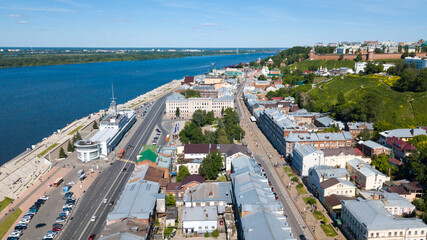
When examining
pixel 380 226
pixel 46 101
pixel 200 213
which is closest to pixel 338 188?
pixel 380 226

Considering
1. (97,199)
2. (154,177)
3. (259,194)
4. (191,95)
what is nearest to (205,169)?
(154,177)

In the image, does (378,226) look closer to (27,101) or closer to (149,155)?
(149,155)

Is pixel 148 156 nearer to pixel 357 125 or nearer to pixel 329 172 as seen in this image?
pixel 329 172

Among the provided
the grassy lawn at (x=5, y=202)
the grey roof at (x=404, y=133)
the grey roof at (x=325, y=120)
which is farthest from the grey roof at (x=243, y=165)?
the grassy lawn at (x=5, y=202)

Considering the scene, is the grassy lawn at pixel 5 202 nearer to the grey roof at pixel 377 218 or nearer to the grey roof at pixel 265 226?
the grey roof at pixel 265 226

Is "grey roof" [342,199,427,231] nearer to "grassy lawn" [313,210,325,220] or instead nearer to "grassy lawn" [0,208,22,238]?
"grassy lawn" [313,210,325,220]
